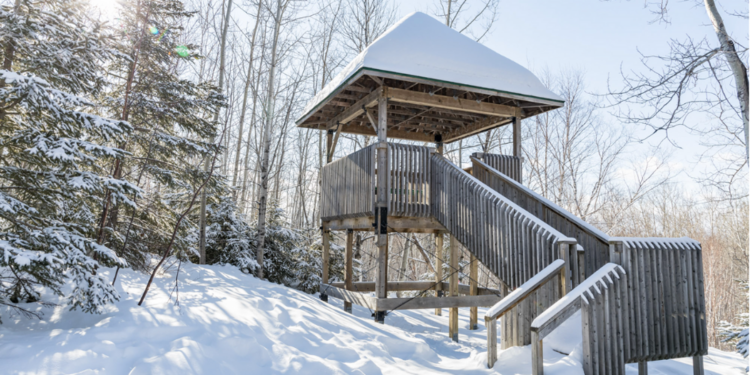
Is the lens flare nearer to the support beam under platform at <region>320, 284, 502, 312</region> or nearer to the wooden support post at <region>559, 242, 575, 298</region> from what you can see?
the support beam under platform at <region>320, 284, 502, 312</region>

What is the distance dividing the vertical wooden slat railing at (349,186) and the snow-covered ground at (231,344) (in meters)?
2.28

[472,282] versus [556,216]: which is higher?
[556,216]

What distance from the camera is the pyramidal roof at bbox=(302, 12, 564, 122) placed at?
7613 mm

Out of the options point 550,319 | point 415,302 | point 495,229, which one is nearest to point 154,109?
point 415,302

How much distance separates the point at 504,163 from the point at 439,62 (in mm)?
2492

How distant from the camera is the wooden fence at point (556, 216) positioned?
18.5 ft

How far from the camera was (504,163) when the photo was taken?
8.94 metres

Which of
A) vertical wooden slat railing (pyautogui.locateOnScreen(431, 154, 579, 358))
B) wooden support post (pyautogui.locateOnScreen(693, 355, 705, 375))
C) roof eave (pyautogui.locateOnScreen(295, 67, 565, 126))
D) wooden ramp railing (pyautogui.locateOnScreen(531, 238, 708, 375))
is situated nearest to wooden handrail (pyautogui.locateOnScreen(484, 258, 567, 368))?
vertical wooden slat railing (pyautogui.locateOnScreen(431, 154, 579, 358))

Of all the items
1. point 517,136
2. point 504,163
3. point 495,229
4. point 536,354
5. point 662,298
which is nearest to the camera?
point 536,354

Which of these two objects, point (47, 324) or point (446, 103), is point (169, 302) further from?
point (446, 103)

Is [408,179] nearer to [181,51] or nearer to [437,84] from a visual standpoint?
[437,84]

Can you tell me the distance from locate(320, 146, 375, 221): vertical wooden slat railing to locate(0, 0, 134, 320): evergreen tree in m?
4.04

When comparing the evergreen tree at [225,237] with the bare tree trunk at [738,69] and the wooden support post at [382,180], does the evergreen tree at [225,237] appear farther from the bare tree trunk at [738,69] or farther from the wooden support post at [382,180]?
the bare tree trunk at [738,69]

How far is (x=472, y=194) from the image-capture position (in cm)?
689
